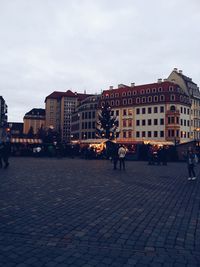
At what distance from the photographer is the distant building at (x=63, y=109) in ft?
436

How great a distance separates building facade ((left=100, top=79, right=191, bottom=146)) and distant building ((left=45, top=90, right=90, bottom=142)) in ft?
173

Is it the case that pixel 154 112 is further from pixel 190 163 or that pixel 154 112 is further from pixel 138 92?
pixel 190 163

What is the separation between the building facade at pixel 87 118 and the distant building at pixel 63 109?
35775 mm

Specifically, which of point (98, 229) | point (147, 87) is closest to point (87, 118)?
point (147, 87)

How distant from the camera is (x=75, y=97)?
451 feet

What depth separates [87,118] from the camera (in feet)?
288

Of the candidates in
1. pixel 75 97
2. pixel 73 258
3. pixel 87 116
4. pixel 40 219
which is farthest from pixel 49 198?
pixel 75 97

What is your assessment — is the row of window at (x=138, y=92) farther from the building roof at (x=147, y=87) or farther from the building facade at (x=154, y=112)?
the building roof at (x=147, y=87)

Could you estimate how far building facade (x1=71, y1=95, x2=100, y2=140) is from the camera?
85.4m

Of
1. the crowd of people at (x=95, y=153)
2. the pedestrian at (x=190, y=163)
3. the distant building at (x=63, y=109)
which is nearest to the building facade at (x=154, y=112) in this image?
the crowd of people at (x=95, y=153)

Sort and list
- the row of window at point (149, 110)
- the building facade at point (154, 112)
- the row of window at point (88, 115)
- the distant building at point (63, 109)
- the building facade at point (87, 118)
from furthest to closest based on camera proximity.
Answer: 1. the distant building at point (63, 109)
2. the row of window at point (88, 115)
3. the building facade at point (87, 118)
4. the row of window at point (149, 110)
5. the building facade at point (154, 112)

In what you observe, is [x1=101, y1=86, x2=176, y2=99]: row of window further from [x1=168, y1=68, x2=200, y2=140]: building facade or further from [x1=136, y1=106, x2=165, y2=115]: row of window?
[x1=168, y1=68, x2=200, y2=140]: building facade

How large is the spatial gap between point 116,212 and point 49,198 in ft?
8.64

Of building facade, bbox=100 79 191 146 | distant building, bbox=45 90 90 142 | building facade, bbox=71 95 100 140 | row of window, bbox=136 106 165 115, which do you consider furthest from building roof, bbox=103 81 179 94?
distant building, bbox=45 90 90 142
